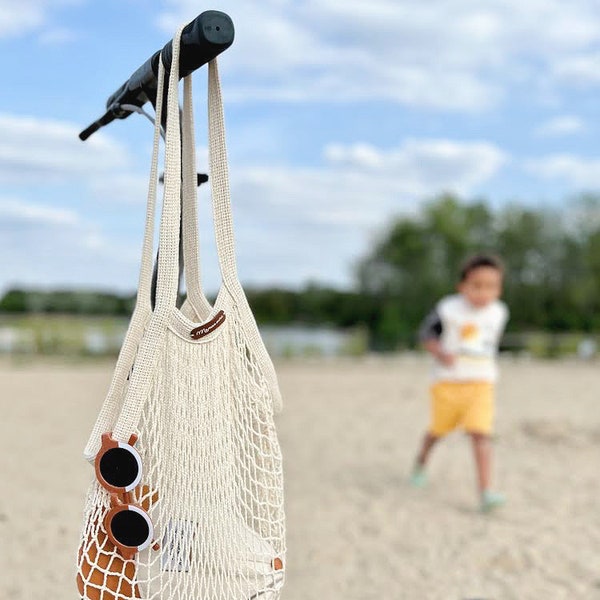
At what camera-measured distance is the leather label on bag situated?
6.05 feet

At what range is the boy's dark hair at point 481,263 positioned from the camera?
4645mm

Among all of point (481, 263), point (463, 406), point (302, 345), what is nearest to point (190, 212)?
point (481, 263)

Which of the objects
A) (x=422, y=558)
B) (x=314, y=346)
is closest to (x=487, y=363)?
(x=422, y=558)

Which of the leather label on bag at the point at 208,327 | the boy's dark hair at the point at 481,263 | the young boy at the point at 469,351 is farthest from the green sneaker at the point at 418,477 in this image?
the leather label on bag at the point at 208,327

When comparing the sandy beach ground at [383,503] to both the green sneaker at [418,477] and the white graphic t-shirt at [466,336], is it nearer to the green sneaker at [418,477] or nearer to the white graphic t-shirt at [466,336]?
the green sneaker at [418,477]

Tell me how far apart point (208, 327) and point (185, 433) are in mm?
243

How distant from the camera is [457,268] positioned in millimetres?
27188

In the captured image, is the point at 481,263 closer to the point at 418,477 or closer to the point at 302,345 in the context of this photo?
the point at 418,477

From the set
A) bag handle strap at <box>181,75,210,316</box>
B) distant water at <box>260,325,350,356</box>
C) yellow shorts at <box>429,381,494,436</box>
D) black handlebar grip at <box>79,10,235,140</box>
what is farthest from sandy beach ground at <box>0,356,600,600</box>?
distant water at <box>260,325,350,356</box>

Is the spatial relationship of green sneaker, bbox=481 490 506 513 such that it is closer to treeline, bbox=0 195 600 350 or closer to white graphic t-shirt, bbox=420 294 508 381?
white graphic t-shirt, bbox=420 294 508 381

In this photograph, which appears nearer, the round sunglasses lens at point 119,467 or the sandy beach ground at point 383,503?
the round sunglasses lens at point 119,467

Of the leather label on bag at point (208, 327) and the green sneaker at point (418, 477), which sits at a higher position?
the leather label on bag at point (208, 327)

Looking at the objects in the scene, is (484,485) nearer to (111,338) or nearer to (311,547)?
(311,547)

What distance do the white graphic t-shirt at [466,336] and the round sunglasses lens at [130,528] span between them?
10.6 feet
